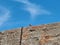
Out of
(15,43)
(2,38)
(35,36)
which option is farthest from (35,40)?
(2,38)

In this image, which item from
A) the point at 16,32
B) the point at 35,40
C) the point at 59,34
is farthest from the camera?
the point at 16,32

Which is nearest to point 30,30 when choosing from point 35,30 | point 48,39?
point 35,30

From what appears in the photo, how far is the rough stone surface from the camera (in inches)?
192

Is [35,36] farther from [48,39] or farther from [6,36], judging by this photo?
[6,36]

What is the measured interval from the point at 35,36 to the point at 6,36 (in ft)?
2.59

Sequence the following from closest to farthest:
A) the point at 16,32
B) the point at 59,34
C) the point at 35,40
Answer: the point at 59,34 < the point at 35,40 < the point at 16,32

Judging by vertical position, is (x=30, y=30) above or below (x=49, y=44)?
above

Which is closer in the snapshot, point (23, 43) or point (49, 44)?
point (49, 44)

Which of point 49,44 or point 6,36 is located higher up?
point 6,36

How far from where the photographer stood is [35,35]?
517 centimetres

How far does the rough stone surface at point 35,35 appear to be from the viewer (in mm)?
4875

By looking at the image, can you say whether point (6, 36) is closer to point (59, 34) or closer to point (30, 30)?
point (30, 30)

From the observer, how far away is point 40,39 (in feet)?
16.6

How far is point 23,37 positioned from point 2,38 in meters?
0.59
